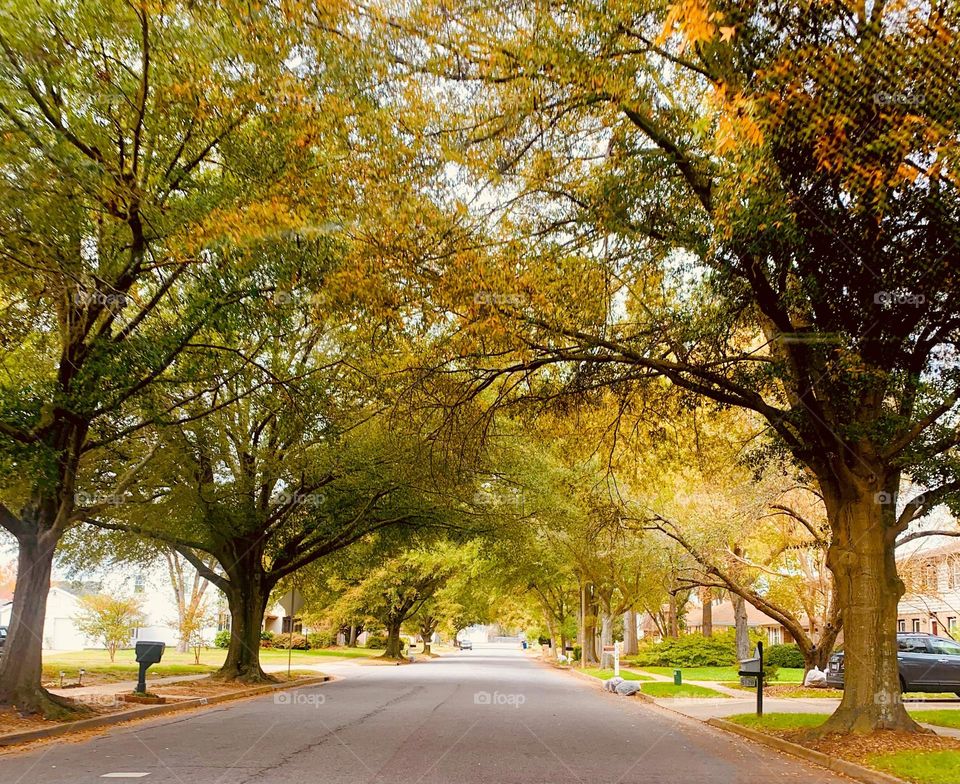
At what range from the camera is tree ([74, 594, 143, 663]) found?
34000mm

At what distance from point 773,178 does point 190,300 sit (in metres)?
8.38

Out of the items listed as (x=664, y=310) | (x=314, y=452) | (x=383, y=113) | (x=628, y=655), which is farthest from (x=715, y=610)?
(x=383, y=113)

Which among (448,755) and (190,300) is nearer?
(448,755)

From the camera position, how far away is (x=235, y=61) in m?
10.3

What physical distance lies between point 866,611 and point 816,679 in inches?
548

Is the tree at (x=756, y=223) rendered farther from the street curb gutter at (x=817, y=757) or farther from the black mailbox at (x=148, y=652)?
the black mailbox at (x=148, y=652)

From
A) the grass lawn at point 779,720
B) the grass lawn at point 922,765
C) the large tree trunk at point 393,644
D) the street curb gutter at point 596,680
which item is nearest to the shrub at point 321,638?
the large tree trunk at point 393,644

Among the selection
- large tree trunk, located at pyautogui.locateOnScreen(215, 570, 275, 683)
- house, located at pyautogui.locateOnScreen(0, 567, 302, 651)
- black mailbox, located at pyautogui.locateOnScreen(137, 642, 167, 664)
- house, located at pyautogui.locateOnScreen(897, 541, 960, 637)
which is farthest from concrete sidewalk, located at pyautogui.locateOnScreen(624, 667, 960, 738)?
house, located at pyautogui.locateOnScreen(0, 567, 302, 651)

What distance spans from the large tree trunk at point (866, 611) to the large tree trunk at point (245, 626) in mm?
17921

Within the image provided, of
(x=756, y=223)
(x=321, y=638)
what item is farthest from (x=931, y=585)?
(x=321, y=638)

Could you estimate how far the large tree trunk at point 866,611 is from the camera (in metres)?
12.0

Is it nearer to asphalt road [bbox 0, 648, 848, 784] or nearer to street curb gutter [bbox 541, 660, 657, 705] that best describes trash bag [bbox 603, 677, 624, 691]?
street curb gutter [bbox 541, 660, 657, 705]

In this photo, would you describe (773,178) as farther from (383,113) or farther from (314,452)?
(314,452)

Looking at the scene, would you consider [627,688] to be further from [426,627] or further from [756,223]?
[426,627]
